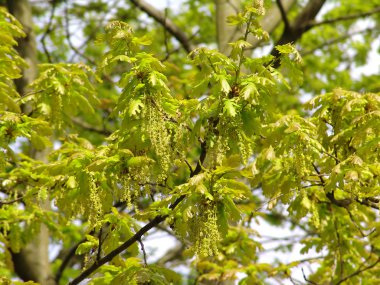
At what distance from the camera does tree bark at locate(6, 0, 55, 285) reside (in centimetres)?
744

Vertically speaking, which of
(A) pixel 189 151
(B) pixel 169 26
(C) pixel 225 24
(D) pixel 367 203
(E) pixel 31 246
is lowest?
(D) pixel 367 203

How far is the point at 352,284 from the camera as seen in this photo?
6789 mm

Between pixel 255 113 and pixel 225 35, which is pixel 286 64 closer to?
pixel 255 113

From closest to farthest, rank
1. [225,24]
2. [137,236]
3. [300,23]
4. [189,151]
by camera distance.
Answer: [137,236]
[189,151]
[300,23]
[225,24]

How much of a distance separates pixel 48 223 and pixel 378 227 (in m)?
3.18

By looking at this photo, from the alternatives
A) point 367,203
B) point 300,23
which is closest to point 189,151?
point 367,203

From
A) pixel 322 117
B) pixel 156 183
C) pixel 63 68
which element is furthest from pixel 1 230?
pixel 322 117

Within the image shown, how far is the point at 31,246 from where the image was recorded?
7.63 m

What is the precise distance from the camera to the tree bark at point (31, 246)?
7.44 m

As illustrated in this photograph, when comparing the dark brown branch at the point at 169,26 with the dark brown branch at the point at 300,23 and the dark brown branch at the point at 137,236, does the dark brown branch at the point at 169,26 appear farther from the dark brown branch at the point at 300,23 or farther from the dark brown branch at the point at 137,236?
the dark brown branch at the point at 137,236

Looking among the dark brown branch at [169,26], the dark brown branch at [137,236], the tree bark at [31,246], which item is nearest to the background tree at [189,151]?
the dark brown branch at [137,236]

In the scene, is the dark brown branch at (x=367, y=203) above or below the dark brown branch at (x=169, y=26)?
below

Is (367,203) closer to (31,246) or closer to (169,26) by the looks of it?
(169,26)

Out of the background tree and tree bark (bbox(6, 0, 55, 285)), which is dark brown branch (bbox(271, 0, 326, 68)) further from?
tree bark (bbox(6, 0, 55, 285))
